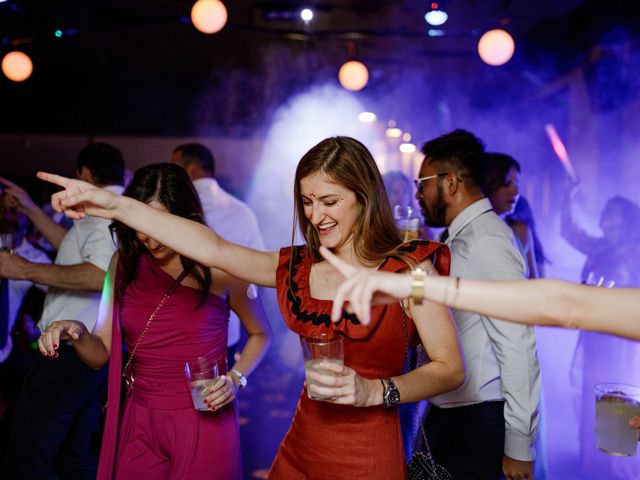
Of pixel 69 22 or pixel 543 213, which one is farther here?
pixel 69 22

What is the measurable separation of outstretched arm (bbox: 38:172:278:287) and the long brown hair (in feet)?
1.04

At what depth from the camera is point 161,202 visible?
225 centimetres

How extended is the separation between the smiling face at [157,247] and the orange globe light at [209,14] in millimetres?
3105

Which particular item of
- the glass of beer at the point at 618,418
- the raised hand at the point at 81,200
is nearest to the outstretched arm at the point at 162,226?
the raised hand at the point at 81,200

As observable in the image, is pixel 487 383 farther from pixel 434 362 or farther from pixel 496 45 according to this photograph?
pixel 496 45

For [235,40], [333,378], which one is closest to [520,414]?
[333,378]

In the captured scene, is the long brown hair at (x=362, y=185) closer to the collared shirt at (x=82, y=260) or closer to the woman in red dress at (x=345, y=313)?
the woman in red dress at (x=345, y=313)

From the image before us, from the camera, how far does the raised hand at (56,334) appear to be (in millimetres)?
1916

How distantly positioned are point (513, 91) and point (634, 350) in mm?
3879

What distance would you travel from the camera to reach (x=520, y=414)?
2.06 metres

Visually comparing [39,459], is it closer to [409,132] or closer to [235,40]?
[235,40]

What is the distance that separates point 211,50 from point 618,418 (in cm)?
711

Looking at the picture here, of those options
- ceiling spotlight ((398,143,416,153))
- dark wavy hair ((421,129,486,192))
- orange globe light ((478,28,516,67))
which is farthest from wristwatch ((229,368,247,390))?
ceiling spotlight ((398,143,416,153))

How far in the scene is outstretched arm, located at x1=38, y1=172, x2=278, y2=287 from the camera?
63.6 inches
